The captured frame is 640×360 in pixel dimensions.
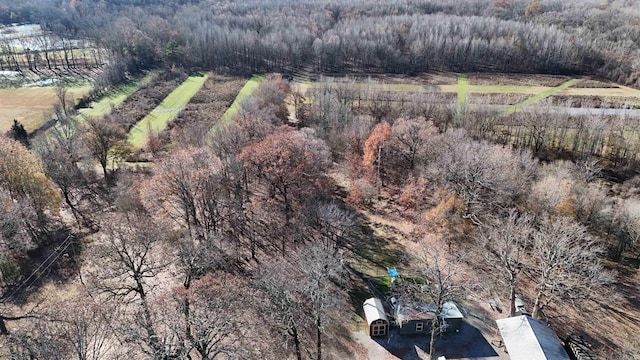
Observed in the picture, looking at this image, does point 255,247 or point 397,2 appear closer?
point 255,247

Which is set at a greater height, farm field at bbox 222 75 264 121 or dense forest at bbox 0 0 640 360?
farm field at bbox 222 75 264 121

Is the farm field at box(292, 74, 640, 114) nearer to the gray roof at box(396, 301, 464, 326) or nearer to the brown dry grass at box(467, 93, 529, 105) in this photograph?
the brown dry grass at box(467, 93, 529, 105)

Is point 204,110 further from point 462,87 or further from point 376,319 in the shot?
point 376,319

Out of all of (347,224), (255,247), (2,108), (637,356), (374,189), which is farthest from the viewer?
(2,108)

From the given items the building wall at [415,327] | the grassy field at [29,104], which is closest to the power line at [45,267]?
the building wall at [415,327]

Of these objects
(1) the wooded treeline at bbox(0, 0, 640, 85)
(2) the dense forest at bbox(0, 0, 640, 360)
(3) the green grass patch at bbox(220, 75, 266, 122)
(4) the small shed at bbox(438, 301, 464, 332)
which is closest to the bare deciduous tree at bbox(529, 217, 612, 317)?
(2) the dense forest at bbox(0, 0, 640, 360)

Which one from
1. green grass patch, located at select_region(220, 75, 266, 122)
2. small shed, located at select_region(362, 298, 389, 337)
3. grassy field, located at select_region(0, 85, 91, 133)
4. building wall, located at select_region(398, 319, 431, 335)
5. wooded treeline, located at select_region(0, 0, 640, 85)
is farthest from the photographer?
wooded treeline, located at select_region(0, 0, 640, 85)

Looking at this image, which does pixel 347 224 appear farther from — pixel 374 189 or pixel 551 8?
pixel 551 8

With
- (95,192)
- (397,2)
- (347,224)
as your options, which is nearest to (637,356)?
(347,224)
